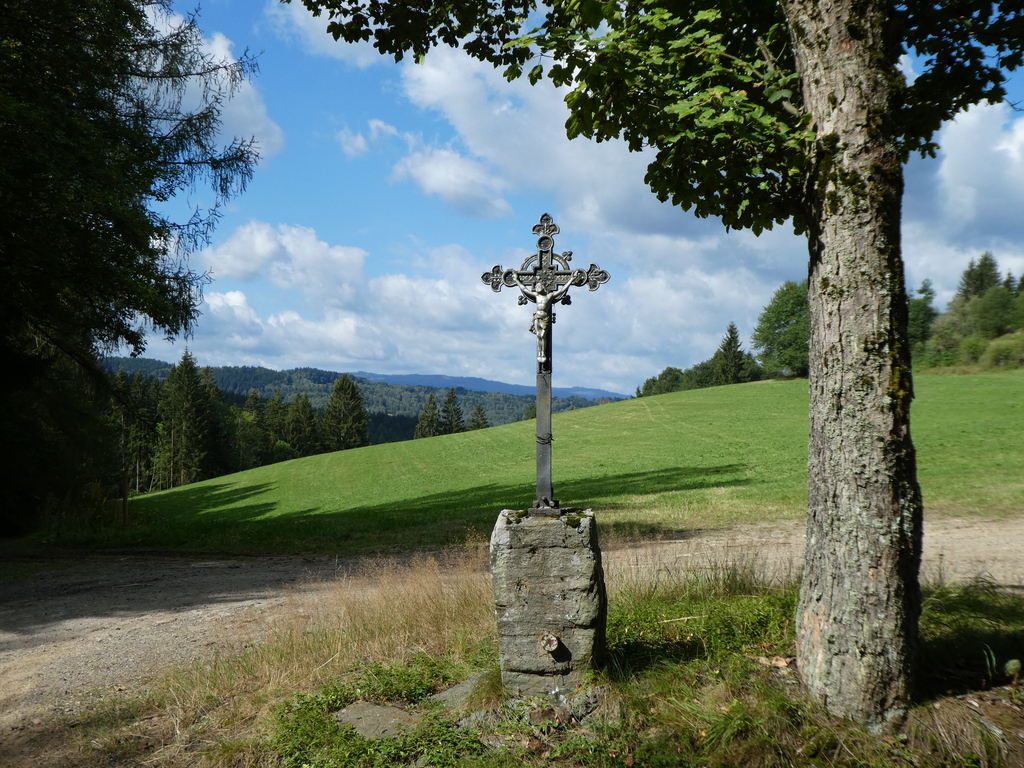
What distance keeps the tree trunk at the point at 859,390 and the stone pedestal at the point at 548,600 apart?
135cm

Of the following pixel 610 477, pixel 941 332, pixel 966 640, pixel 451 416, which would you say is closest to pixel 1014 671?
pixel 966 640

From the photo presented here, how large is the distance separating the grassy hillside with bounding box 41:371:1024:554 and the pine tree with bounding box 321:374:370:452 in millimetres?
37270

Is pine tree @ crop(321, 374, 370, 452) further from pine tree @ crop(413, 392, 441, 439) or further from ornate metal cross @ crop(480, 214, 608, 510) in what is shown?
ornate metal cross @ crop(480, 214, 608, 510)

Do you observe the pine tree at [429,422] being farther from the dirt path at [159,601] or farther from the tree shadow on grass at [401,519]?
the dirt path at [159,601]

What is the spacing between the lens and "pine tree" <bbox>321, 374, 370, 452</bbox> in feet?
283

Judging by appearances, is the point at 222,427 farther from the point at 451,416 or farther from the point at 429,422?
the point at 451,416

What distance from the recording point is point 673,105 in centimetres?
444

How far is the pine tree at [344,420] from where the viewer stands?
86.2 metres

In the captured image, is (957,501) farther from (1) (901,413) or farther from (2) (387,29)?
(2) (387,29)

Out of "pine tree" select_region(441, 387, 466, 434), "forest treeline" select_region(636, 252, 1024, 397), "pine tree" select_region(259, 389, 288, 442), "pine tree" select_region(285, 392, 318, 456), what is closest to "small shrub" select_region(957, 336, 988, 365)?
"forest treeline" select_region(636, 252, 1024, 397)

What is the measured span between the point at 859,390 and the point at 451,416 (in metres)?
102

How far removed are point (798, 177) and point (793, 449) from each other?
2725cm

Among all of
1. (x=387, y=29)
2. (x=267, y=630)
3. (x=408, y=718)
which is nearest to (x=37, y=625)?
(x=267, y=630)

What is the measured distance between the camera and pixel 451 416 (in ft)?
344
